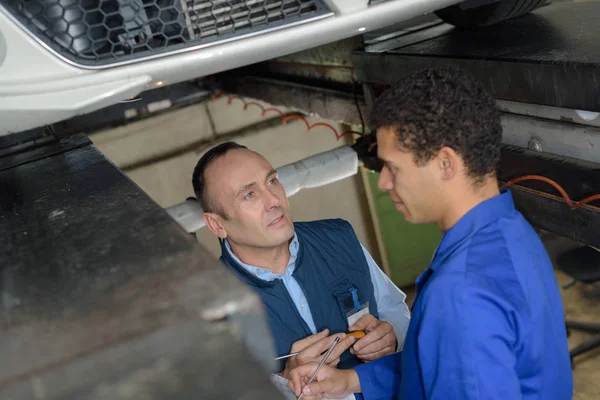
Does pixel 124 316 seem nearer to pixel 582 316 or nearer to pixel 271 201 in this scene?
pixel 271 201

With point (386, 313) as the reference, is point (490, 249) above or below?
above

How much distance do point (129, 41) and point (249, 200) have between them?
0.69 meters

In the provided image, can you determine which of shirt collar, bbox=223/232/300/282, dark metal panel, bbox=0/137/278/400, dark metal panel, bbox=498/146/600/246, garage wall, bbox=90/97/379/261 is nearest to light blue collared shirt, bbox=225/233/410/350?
shirt collar, bbox=223/232/300/282

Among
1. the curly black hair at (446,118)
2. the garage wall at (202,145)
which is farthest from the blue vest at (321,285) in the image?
the garage wall at (202,145)

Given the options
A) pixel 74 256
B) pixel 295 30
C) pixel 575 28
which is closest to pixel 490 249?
pixel 295 30

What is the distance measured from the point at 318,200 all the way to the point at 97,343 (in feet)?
18.7

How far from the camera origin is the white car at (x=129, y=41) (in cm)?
118

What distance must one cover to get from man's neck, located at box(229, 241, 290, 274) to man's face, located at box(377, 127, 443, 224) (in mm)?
670

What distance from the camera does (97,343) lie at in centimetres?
49

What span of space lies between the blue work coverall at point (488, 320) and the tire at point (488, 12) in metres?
1.34

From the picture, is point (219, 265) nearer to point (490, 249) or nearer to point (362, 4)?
point (490, 249)

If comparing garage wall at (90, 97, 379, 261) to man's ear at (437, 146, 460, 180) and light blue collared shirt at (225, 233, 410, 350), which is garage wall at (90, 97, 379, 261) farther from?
man's ear at (437, 146, 460, 180)

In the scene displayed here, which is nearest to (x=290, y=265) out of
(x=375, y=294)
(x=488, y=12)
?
(x=375, y=294)

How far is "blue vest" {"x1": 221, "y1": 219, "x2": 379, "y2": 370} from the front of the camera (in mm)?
1761
